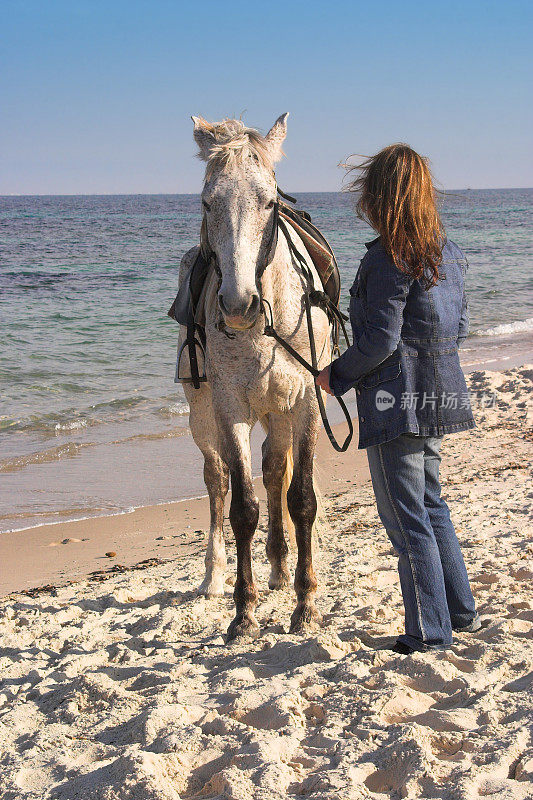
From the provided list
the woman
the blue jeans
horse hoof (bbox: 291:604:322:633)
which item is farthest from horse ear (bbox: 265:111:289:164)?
horse hoof (bbox: 291:604:322:633)

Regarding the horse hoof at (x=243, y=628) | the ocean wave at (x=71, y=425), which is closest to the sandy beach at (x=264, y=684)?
the horse hoof at (x=243, y=628)

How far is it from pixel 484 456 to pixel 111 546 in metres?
3.56

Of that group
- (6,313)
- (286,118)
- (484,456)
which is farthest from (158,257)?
(286,118)

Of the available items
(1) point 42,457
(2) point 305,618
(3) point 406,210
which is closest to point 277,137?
(3) point 406,210

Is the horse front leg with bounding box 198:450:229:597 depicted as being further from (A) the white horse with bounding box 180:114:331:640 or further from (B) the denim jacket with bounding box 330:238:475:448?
(B) the denim jacket with bounding box 330:238:475:448

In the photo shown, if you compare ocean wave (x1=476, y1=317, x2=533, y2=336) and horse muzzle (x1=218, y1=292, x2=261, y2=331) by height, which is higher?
→ horse muzzle (x1=218, y1=292, x2=261, y2=331)

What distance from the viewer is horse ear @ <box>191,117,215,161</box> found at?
3861 millimetres

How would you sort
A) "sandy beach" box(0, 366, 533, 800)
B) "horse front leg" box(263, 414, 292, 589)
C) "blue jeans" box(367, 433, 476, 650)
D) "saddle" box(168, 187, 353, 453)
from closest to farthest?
"sandy beach" box(0, 366, 533, 800), "blue jeans" box(367, 433, 476, 650), "saddle" box(168, 187, 353, 453), "horse front leg" box(263, 414, 292, 589)

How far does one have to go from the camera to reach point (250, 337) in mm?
3959

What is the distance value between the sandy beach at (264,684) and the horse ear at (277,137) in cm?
234

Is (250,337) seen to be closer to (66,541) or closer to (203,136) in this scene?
(203,136)

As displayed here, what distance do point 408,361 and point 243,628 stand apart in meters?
1.66

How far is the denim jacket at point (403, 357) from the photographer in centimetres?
311

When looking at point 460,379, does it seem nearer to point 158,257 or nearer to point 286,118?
point 286,118
